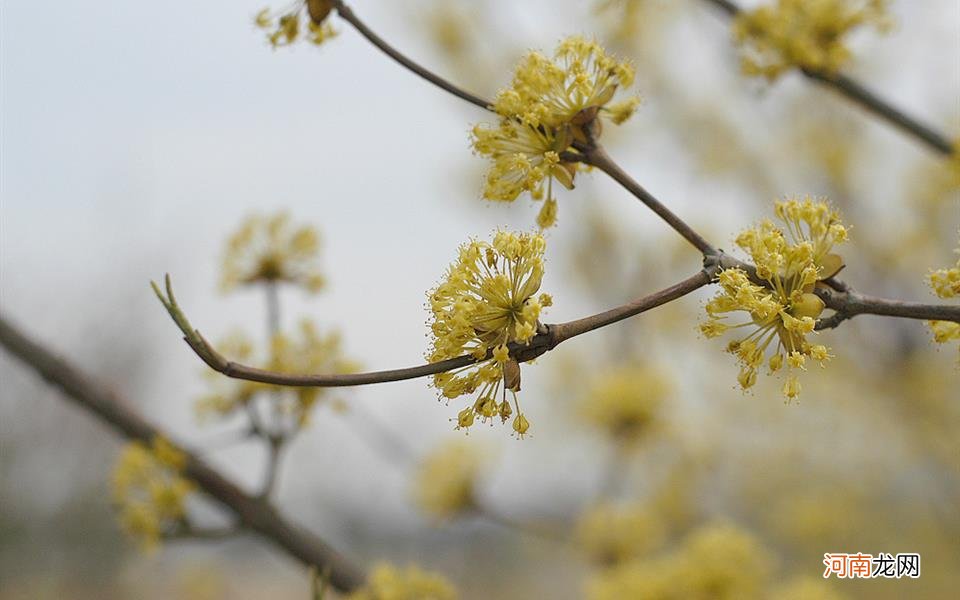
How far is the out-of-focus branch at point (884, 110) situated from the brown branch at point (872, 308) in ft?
4.19

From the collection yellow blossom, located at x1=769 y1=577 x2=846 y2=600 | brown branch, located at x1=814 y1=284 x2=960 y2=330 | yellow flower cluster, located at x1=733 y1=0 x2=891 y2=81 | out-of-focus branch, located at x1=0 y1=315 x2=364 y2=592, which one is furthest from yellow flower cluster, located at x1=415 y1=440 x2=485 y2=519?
brown branch, located at x1=814 y1=284 x2=960 y2=330

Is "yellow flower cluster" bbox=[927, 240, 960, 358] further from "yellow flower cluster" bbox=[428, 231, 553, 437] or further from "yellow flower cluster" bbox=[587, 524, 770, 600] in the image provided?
"yellow flower cluster" bbox=[587, 524, 770, 600]

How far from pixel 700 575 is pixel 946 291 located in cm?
187

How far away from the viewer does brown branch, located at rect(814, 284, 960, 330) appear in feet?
3.70

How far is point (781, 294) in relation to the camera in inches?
48.2

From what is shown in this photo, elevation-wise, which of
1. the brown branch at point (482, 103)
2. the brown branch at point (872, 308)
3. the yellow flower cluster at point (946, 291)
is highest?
the brown branch at point (482, 103)

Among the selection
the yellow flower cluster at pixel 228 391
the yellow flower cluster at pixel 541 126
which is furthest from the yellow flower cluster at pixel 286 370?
the yellow flower cluster at pixel 541 126

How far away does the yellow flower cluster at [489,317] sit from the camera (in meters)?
1.16

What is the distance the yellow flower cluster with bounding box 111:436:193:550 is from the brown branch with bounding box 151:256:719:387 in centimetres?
125

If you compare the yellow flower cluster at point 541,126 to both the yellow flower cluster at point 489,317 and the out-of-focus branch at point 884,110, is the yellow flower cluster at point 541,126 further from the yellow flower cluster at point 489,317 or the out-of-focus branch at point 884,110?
the out-of-focus branch at point 884,110

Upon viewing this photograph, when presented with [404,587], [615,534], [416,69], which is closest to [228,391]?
[404,587]

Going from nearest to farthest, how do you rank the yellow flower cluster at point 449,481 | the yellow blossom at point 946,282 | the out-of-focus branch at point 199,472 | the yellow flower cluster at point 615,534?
the yellow blossom at point 946,282, the out-of-focus branch at point 199,472, the yellow flower cluster at point 615,534, the yellow flower cluster at point 449,481

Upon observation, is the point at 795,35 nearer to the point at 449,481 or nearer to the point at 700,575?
the point at 700,575

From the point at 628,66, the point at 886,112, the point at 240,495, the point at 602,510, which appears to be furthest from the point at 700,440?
the point at 628,66
